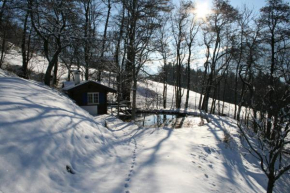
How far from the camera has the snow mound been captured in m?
2.82

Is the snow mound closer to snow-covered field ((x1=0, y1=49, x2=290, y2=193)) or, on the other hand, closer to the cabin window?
snow-covered field ((x1=0, y1=49, x2=290, y2=193))

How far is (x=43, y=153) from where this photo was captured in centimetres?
354

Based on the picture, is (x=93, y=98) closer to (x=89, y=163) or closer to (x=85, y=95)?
(x=85, y=95)

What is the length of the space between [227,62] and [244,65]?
322 cm

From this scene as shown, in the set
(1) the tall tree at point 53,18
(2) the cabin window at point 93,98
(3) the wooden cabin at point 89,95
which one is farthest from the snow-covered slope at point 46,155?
(2) the cabin window at point 93,98

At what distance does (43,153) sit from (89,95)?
12343 mm

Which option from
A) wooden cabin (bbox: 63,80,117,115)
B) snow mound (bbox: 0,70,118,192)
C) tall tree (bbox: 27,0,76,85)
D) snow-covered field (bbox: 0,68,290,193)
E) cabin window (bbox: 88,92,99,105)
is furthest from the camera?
cabin window (bbox: 88,92,99,105)

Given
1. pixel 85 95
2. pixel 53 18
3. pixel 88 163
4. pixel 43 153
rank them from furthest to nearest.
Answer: pixel 85 95 < pixel 53 18 < pixel 88 163 < pixel 43 153

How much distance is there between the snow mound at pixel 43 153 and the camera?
2.82 m

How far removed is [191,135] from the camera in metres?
10.1

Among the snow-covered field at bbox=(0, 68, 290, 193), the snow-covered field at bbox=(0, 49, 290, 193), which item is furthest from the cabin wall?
the snow-covered field at bbox=(0, 68, 290, 193)

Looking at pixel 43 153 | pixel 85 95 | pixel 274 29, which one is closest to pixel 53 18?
pixel 85 95

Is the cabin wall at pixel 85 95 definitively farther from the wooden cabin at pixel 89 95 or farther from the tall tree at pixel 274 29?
the tall tree at pixel 274 29

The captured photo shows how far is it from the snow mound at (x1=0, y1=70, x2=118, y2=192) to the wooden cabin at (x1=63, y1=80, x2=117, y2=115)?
9855 mm
